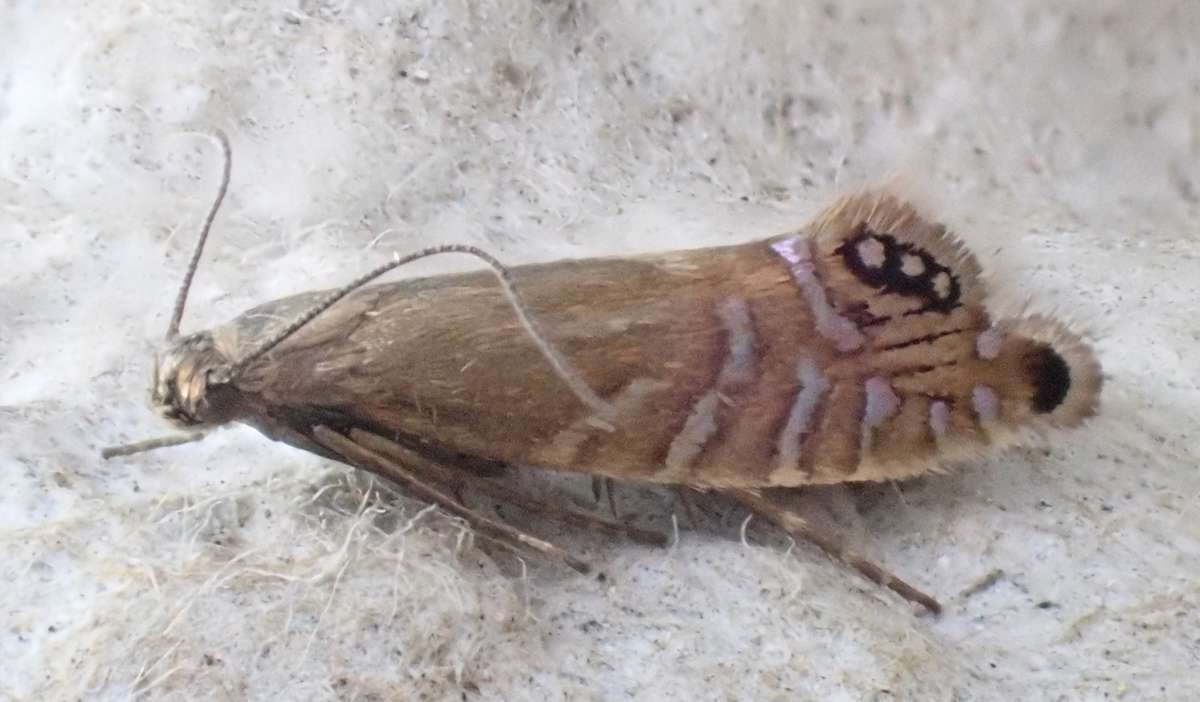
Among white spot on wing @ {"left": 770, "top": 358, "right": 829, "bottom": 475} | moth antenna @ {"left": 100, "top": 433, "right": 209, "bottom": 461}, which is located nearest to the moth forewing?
white spot on wing @ {"left": 770, "top": 358, "right": 829, "bottom": 475}

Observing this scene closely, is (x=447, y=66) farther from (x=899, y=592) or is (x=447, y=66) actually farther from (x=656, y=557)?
(x=899, y=592)

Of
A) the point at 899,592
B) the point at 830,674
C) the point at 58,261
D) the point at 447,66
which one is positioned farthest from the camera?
the point at 447,66

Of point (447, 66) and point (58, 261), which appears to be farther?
point (447, 66)

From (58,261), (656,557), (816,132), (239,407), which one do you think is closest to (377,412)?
(239,407)

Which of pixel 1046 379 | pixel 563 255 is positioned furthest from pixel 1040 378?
pixel 563 255

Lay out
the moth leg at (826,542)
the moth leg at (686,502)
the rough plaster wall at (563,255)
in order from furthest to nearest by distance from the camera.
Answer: the moth leg at (686,502), the moth leg at (826,542), the rough plaster wall at (563,255)

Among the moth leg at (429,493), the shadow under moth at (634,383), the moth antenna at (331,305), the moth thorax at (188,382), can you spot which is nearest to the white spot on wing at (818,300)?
the shadow under moth at (634,383)

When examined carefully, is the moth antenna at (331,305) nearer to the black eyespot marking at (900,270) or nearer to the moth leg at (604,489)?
the moth leg at (604,489)

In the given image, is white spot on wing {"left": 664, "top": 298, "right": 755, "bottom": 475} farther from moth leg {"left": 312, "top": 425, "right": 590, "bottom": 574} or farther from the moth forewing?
moth leg {"left": 312, "top": 425, "right": 590, "bottom": 574}
